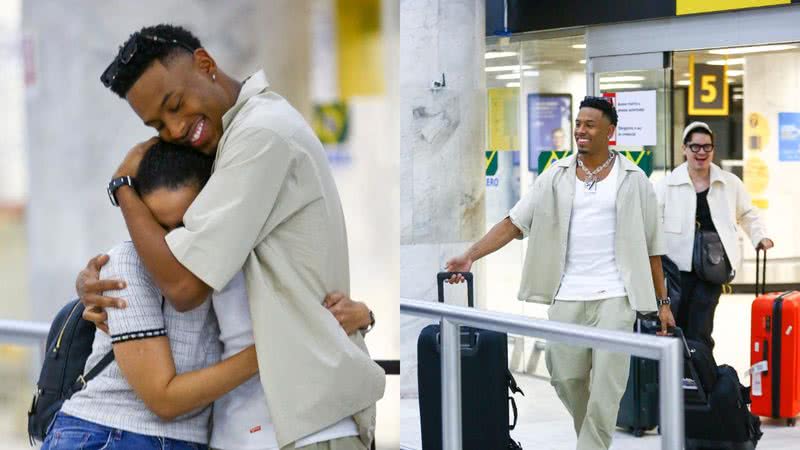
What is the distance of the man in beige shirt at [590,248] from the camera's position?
16.9 ft

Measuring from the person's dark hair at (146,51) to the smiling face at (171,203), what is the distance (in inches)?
6.7

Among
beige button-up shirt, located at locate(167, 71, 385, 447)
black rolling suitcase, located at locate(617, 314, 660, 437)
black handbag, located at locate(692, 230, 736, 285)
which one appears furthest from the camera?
black handbag, located at locate(692, 230, 736, 285)

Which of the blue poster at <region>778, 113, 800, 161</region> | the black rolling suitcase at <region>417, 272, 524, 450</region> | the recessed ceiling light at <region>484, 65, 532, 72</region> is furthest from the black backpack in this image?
the blue poster at <region>778, 113, 800, 161</region>

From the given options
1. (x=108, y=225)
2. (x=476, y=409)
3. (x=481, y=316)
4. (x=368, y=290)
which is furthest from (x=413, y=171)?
(x=368, y=290)

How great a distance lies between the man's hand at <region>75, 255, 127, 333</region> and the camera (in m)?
2.04

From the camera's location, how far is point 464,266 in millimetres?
5027

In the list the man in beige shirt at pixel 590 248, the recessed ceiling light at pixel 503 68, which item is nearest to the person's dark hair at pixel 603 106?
the man in beige shirt at pixel 590 248

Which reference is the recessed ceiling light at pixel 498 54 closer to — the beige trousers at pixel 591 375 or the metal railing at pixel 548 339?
the beige trousers at pixel 591 375

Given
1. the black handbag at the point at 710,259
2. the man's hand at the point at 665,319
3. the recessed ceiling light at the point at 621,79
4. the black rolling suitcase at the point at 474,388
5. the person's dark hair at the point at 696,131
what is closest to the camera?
the black rolling suitcase at the point at 474,388

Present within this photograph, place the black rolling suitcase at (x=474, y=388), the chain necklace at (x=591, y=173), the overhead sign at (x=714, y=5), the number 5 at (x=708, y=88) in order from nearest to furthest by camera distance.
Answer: the black rolling suitcase at (x=474, y=388), the chain necklace at (x=591, y=173), the overhead sign at (x=714, y=5), the number 5 at (x=708, y=88)

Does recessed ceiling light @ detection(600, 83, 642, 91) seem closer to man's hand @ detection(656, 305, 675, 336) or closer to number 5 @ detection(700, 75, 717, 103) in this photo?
number 5 @ detection(700, 75, 717, 103)

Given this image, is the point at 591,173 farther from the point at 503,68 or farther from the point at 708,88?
the point at 503,68

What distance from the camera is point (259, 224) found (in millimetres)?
1959

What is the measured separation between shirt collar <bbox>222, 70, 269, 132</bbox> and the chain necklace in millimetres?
3420
